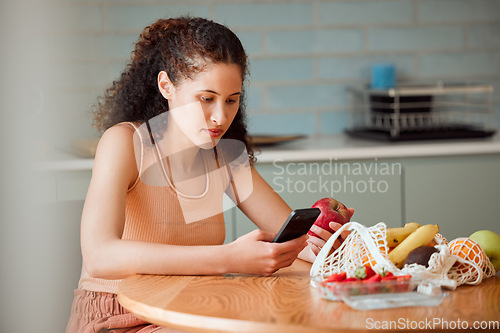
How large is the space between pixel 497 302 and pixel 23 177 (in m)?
A: 1.48

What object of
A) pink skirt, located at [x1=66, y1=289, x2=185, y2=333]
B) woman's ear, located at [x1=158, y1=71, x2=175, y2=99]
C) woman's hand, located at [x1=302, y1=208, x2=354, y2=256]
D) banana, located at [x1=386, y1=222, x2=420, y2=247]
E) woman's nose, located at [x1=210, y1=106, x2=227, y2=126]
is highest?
woman's ear, located at [x1=158, y1=71, x2=175, y2=99]

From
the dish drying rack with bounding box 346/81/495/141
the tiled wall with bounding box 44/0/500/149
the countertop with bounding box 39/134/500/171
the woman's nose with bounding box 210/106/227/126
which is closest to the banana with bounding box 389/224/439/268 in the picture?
the woman's nose with bounding box 210/106/227/126

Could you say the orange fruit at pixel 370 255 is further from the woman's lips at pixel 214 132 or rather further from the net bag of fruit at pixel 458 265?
the woman's lips at pixel 214 132

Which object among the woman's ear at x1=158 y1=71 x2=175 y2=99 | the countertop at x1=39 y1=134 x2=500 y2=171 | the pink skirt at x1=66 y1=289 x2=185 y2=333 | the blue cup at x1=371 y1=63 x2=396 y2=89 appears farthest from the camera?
the blue cup at x1=371 y1=63 x2=396 y2=89

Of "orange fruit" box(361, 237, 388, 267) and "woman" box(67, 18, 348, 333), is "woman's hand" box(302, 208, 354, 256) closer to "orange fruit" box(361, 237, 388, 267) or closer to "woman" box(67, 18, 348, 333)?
Result: "woman" box(67, 18, 348, 333)

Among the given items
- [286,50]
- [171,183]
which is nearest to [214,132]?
[171,183]

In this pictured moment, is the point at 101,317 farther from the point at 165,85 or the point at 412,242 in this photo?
the point at 412,242

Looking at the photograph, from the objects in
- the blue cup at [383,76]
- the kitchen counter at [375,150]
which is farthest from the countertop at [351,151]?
the blue cup at [383,76]

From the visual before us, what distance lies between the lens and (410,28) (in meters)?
2.83

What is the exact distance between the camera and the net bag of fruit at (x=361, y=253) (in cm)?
100

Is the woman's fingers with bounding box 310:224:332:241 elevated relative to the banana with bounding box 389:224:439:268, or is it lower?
lower

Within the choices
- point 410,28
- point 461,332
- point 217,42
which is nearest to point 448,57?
point 410,28

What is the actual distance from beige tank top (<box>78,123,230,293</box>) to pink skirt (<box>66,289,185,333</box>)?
0.07 ft

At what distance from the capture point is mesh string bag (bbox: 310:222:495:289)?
969mm
